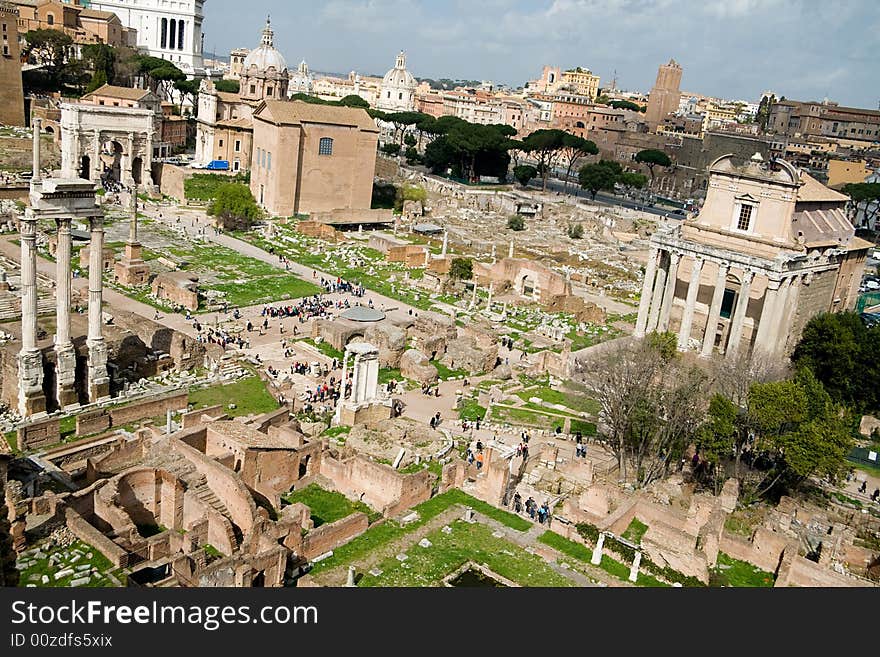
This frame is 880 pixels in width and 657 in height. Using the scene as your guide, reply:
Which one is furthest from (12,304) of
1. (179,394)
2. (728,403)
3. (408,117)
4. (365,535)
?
(408,117)

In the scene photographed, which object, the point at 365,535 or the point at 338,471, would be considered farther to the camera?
the point at 338,471

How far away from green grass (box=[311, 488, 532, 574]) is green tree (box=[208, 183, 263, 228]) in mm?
39572

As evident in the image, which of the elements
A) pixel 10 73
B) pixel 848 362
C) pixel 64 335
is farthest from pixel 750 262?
pixel 10 73

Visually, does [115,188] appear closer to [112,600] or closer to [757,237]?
[757,237]

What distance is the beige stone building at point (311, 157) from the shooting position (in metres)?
62.9

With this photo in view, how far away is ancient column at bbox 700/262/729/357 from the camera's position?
1414 inches

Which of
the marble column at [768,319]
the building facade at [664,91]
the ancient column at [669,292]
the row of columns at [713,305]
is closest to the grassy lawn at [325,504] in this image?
the row of columns at [713,305]

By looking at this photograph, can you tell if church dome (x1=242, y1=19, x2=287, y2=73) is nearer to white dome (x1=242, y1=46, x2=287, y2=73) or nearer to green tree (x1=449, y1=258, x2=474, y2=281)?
white dome (x1=242, y1=46, x2=287, y2=73)

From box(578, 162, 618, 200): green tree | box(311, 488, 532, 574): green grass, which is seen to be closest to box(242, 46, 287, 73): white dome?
box(578, 162, 618, 200): green tree

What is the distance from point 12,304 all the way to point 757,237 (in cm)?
3249

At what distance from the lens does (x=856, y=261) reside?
40.2 metres

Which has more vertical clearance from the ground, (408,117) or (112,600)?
(408,117)

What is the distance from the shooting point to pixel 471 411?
30812 mm

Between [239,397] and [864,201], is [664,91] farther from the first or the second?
[239,397]
